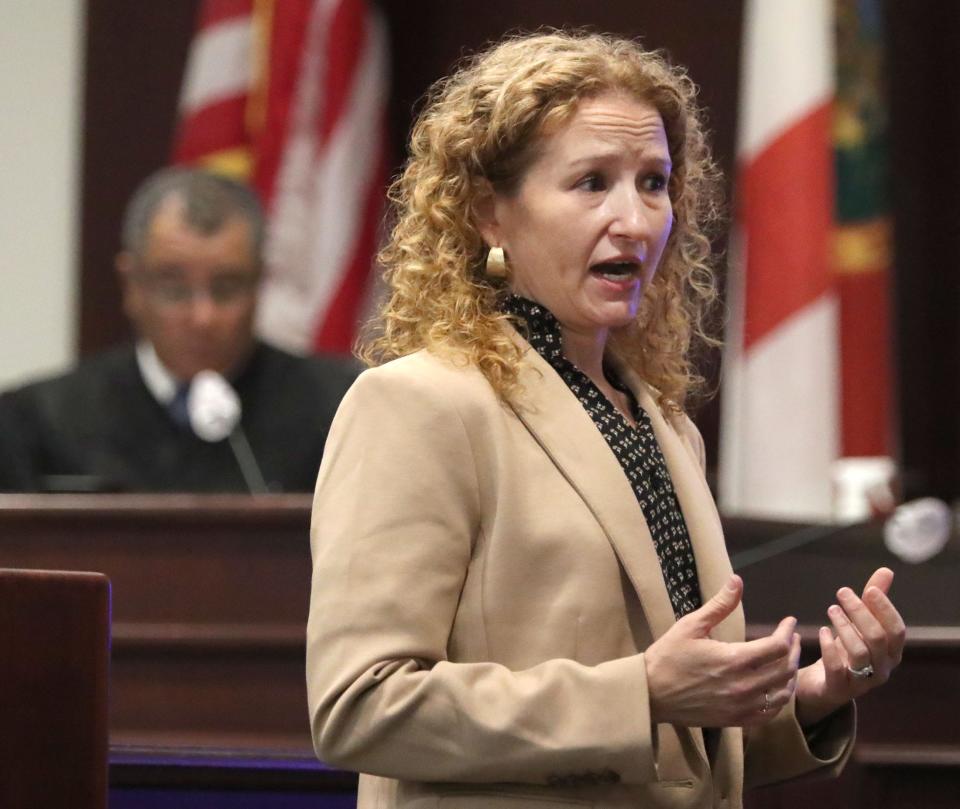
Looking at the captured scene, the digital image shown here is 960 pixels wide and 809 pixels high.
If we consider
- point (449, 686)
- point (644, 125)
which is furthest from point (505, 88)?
point (449, 686)

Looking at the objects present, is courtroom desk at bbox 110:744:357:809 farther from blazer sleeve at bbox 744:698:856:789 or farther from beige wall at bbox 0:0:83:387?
beige wall at bbox 0:0:83:387

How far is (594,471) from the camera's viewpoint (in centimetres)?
175

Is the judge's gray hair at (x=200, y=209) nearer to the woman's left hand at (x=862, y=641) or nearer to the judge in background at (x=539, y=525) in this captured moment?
the judge in background at (x=539, y=525)

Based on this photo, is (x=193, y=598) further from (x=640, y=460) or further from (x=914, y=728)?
(x=640, y=460)

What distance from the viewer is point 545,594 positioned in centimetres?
169

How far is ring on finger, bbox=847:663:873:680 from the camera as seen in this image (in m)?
1.83

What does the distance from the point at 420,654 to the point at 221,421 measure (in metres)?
2.72

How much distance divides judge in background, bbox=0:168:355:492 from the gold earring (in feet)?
8.45

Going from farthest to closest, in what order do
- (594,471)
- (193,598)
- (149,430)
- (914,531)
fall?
(149,430)
(914,531)
(193,598)
(594,471)

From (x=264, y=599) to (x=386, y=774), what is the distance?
1.77m

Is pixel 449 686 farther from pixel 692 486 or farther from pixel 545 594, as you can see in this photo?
pixel 692 486

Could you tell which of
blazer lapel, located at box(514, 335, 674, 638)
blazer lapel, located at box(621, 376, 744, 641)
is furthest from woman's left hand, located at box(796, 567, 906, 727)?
blazer lapel, located at box(514, 335, 674, 638)

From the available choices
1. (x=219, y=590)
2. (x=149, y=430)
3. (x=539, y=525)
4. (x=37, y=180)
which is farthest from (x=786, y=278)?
(x=539, y=525)

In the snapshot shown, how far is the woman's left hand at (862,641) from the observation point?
1.79 metres
